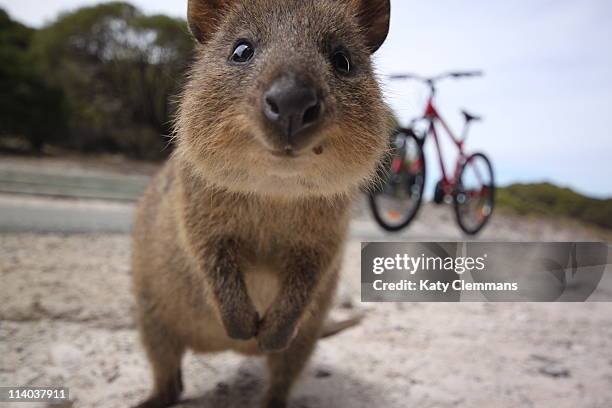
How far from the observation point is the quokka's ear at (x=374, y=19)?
179 centimetres

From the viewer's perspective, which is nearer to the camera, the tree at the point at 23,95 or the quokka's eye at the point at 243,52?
the quokka's eye at the point at 243,52

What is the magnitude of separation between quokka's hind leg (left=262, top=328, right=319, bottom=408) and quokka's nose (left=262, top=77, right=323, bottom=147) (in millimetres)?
1444

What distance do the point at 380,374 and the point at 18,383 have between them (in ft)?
5.95

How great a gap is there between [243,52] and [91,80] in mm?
10329

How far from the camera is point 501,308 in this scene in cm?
343

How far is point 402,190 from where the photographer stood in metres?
3.38

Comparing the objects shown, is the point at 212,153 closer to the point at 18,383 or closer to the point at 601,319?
the point at 18,383

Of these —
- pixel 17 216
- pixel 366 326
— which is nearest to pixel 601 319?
pixel 366 326

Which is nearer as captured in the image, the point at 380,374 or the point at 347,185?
the point at 347,185

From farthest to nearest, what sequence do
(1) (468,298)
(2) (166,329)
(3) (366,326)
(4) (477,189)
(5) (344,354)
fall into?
(4) (477,189) → (3) (366,326) → (5) (344,354) → (2) (166,329) → (1) (468,298)

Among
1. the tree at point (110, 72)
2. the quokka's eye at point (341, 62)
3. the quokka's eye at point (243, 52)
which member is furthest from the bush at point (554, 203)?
the tree at point (110, 72)

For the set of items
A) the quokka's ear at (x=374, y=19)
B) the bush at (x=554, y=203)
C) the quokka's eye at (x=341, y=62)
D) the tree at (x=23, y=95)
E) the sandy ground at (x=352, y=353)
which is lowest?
the sandy ground at (x=352, y=353)

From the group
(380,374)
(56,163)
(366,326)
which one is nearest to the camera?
(380,374)

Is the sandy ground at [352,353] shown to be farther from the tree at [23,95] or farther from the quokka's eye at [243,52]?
the tree at [23,95]
